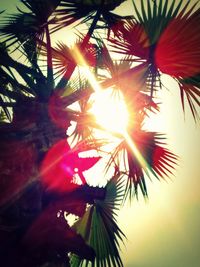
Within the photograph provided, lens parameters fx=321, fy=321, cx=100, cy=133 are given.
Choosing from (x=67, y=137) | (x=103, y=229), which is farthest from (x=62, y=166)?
(x=103, y=229)

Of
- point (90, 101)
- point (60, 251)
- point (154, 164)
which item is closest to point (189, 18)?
point (154, 164)

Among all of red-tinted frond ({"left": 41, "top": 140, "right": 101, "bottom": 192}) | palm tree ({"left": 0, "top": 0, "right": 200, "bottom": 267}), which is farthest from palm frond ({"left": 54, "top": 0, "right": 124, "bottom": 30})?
red-tinted frond ({"left": 41, "top": 140, "right": 101, "bottom": 192})

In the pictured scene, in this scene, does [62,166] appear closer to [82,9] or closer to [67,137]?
[67,137]

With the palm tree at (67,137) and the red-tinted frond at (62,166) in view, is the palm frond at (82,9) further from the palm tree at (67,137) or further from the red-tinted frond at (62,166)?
the red-tinted frond at (62,166)

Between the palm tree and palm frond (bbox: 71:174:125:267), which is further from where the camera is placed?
palm frond (bbox: 71:174:125:267)

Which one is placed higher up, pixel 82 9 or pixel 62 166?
pixel 82 9

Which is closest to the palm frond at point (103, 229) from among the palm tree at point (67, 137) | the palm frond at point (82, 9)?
the palm tree at point (67, 137)

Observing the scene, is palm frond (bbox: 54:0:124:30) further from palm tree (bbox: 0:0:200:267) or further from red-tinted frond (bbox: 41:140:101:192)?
red-tinted frond (bbox: 41:140:101:192)

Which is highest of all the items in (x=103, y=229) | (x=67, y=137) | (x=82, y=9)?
(x=82, y=9)
